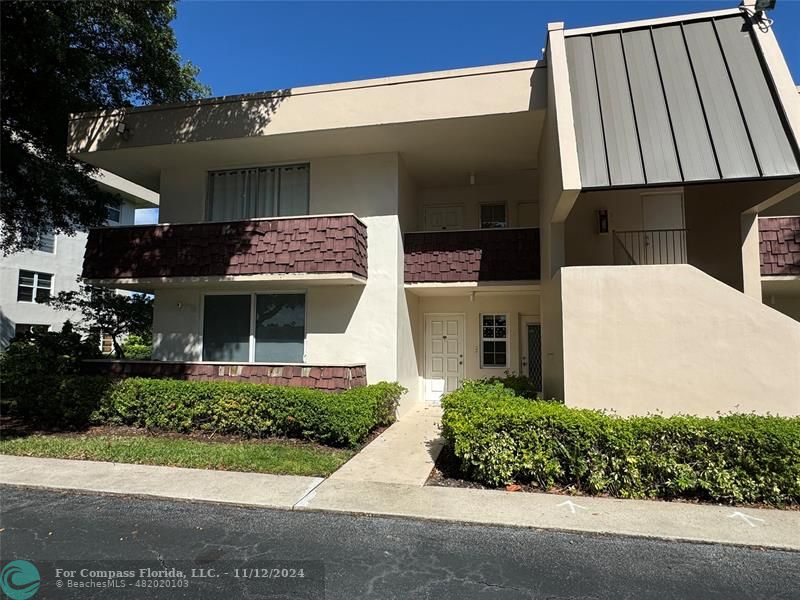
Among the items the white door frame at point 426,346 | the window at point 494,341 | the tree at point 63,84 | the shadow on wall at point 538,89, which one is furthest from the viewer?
the white door frame at point 426,346

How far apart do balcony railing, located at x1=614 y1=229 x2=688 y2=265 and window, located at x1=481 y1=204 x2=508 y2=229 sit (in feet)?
9.78

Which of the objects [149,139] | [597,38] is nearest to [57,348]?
[149,139]

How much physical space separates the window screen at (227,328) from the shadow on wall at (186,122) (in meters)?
3.57

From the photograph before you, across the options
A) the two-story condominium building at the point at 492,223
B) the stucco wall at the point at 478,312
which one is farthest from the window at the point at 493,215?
the stucco wall at the point at 478,312

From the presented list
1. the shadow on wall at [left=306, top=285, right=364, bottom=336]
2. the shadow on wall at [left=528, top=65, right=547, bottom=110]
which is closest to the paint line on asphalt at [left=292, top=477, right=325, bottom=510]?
the shadow on wall at [left=306, top=285, right=364, bottom=336]

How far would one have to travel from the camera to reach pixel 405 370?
1116cm

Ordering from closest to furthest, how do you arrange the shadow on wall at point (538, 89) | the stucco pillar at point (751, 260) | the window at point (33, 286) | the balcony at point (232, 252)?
the stucco pillar at point (751, 260)
the shadow on wall at point (538, 89)
the balcony at point (232, 252)
the window at point (33, 286)

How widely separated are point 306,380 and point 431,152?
5.56 m

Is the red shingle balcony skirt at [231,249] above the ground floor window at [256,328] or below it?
above

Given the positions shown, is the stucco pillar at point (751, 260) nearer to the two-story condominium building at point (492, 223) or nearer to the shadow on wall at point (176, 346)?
the two-story condominium building at point (492, 223)

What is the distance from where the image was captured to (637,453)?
19.1 feet

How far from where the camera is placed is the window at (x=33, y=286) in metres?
23.5

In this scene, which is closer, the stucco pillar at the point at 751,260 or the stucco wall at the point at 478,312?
the stucco pillar at the point at 751,260

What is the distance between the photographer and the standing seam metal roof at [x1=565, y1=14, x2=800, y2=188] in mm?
6812
